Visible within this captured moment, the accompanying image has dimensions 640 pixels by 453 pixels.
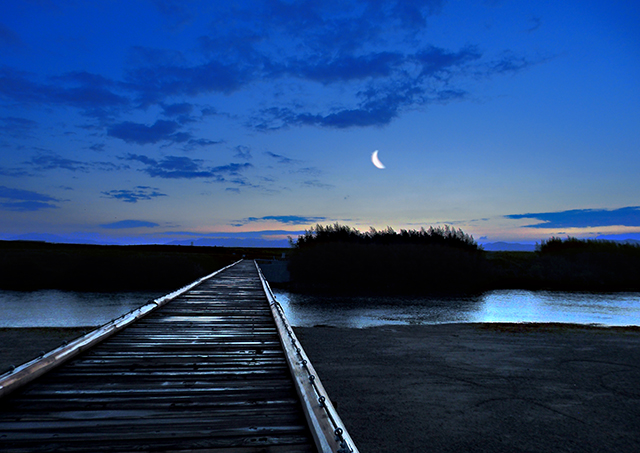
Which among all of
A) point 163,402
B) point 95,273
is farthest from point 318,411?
point 95,273

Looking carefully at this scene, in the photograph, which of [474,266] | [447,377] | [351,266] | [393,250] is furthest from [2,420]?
[474,266]

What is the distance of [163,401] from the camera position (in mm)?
2994

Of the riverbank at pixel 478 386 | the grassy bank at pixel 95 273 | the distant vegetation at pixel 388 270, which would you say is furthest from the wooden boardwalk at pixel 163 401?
the grassy bank at pixel 95 273

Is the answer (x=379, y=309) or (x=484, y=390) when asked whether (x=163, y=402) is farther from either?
(x=379, y=309)

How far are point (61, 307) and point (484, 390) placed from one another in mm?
18951

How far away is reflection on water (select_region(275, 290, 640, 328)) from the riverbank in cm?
424

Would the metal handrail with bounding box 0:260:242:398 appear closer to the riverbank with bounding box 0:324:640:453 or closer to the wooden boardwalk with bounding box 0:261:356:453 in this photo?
the wooden boardwalk with bounding box 0:261:356:453

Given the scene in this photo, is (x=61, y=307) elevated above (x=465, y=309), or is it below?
above

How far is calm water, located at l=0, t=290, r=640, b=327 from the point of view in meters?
15.2

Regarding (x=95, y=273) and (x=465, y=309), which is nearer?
(x=465, y=309)

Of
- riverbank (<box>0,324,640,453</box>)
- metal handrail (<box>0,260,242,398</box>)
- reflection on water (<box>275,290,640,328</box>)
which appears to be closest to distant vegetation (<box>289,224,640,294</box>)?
reflection on water (<box>275,290,640,328</box>)

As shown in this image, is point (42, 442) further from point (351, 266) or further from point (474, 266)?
point (474, 266)

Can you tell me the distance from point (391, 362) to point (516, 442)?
3606 millimetres

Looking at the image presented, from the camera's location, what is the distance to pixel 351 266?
30016mm
